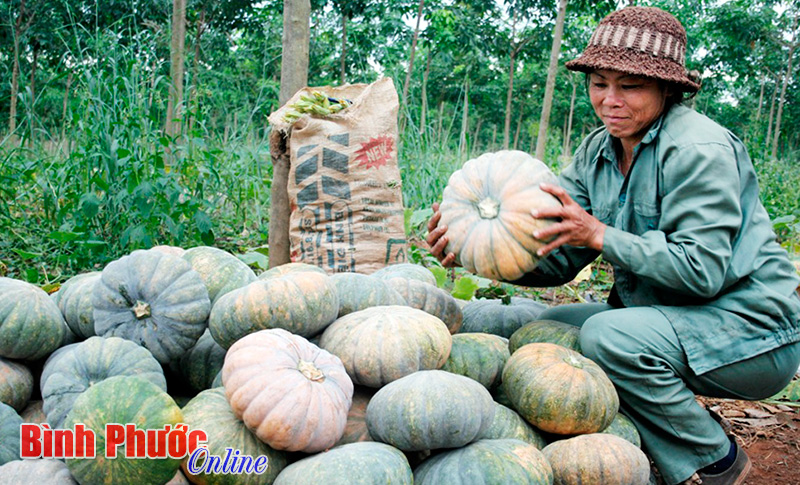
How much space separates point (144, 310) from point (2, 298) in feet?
1.58

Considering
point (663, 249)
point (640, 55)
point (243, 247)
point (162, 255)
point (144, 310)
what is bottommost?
point (243, 247)

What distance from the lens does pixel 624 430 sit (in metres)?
2.38

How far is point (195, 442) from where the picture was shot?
1863 millimetres

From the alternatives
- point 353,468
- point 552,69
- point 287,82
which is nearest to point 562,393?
point 353,468

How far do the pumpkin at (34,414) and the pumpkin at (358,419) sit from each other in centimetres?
105

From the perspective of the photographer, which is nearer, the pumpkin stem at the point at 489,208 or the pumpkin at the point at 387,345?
the pumpkin at the point at 387,345

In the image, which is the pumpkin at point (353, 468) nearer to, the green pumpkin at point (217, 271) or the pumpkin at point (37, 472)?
the pumpkin at point (37, 472)

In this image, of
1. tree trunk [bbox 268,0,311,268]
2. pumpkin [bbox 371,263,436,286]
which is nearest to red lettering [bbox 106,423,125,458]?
pumpkin [bbox 371,263,436,286]

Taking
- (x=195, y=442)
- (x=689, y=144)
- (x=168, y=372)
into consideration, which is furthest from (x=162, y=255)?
(x=689, y=144)

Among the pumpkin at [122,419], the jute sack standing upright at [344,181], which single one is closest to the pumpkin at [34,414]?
the pumpkin at [122,419]

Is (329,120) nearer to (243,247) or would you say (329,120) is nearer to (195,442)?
(243,247)

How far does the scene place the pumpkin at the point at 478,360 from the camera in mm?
2490

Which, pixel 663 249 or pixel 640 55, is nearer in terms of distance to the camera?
pixel 663 249

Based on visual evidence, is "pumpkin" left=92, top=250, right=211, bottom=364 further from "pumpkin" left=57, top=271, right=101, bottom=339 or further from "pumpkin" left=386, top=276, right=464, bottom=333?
"pumpkin" left=386, top=276, right=464, bottom=333
